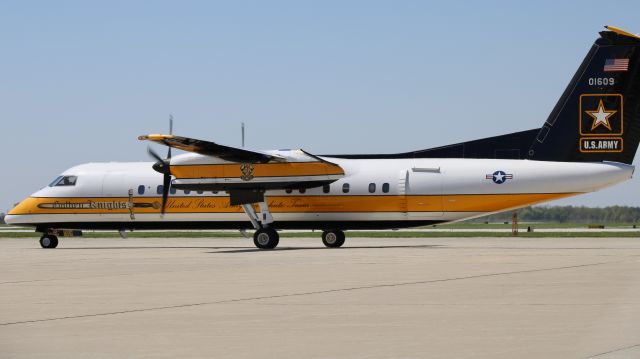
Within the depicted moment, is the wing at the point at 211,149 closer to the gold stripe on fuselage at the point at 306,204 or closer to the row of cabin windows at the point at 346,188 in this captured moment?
the row of cabin windows at the point at 346,188

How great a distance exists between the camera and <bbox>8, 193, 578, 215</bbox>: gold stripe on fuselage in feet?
113

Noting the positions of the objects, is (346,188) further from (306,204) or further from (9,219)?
(9,219)

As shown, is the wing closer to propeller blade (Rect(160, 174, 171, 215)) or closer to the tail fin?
propeller blade (Rect(160, 174, 171, 215))

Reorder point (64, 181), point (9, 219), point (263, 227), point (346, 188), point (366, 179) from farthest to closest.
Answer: point (9, 219), point (64, 181), point (263, 227), point (346, 188), point (366, 179)

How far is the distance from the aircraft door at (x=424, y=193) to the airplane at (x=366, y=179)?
0.04 m

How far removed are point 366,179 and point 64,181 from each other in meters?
13.9
